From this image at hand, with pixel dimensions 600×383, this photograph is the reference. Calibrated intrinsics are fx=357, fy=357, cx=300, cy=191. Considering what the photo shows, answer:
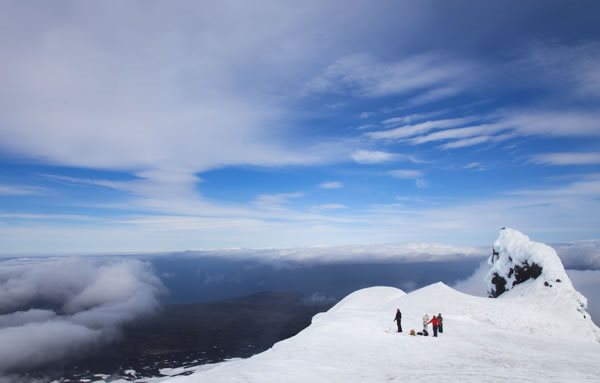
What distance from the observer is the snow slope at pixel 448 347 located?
19484 mm

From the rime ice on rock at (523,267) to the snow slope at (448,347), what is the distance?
0.62 m

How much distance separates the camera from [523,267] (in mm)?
58406

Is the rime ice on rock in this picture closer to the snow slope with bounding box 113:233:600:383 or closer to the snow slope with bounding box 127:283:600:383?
the snow slope with bounding box 113:233:600:383

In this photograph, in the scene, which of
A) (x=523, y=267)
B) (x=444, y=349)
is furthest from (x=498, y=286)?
(x=444, y=349)

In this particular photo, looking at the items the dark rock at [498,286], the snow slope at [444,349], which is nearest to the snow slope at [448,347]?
the snow slope at [444,349]

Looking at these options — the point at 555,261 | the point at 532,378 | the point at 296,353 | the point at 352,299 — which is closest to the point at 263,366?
the point at 296,353

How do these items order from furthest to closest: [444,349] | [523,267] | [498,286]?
[498,286] < [523,267] < [444,349]

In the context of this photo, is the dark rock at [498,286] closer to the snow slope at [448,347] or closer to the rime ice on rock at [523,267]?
the rime ice on rock at [523,267]

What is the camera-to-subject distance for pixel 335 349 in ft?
86.5

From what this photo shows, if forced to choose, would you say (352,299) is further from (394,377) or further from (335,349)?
(394,377)

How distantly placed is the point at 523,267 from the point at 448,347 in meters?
38.8

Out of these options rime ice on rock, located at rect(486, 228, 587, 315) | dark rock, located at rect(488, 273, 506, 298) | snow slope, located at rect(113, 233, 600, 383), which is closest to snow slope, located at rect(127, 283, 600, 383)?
snow slope, located at rect(113, 233, 600, 383)

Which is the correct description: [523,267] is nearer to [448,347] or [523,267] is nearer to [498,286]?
[498,286]

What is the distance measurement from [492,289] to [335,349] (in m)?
49.6
